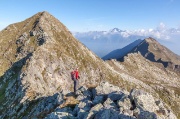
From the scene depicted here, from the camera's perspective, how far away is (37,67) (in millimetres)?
122375

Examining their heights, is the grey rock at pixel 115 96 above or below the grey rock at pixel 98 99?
above

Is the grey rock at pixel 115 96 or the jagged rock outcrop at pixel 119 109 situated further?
the grey rock at pixel 115 96

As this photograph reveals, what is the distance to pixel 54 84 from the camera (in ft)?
420

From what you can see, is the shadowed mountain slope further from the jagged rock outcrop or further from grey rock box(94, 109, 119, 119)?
grey rock box(94, 109, 119, 119)

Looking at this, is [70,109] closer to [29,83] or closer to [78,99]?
[78,99]

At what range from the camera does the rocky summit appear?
39688 mm

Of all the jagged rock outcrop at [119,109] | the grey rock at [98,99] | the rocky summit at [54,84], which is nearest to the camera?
the jagged rock outcrop at [119,109]

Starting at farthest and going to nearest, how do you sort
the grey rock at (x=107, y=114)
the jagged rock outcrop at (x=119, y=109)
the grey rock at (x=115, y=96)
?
1. the grey rock at (x=115, y=96)
2. the jagged rock outcrop at (x=119, y=109)
3. the grey rock at (x=107, y=114)

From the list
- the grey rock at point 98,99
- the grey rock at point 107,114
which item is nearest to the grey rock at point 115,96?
the grey rock at point 98,99

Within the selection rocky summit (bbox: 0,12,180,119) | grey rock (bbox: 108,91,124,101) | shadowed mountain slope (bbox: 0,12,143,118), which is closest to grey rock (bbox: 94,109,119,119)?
rocky summit (bbox: 0,12,180,119)

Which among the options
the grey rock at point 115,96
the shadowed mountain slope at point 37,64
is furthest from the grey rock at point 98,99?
the shadowed mountain slope at point 37,64

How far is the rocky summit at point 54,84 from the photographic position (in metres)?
39.7

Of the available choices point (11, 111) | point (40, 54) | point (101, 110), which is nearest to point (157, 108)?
point (101, 110)

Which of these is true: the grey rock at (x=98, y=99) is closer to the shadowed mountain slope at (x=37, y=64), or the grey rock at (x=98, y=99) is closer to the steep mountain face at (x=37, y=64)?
the shadowed mountain slope at (x=37, y=64)
